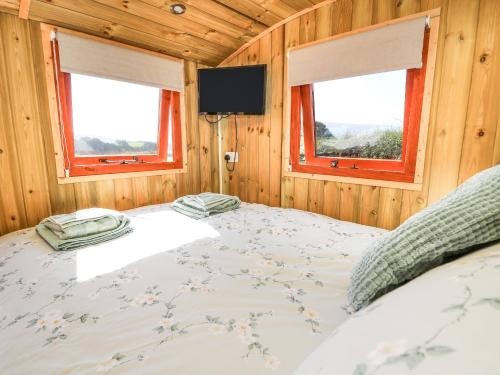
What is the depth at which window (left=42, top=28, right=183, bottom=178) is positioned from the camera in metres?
1.85

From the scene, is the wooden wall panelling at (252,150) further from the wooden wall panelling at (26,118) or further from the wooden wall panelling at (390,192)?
the wooden wall panelling at (26,118)

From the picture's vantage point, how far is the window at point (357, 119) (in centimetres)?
175

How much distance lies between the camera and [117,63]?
2.02m

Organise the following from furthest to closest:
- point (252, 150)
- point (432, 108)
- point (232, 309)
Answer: point (252, 150) → point (432, 108) → point (232, 309)

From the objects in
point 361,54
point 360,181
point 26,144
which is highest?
point 361,54

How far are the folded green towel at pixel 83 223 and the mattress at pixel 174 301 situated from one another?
0.31 ft

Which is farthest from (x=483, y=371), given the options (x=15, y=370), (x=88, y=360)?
(x=15, y=370)

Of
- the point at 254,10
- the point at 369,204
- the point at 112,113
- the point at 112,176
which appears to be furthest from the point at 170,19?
the point at 369,204

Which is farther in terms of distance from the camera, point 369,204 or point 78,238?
point 369,204

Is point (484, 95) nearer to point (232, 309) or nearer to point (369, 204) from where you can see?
point (369, 204)

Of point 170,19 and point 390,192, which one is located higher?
point 170,19

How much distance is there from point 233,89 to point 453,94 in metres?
1.58

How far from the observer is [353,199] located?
2.00 m

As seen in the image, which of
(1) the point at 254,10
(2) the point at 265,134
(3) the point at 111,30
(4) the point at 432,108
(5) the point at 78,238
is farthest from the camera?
(2) the point at 265,134
